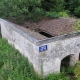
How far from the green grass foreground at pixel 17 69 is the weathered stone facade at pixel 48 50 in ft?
1.10

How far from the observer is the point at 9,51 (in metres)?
13.5

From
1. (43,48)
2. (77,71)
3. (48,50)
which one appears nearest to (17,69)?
(43,48)

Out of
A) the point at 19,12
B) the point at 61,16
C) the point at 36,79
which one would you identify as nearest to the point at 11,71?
the point at 36,79

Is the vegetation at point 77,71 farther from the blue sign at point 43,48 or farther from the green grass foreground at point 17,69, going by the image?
the blue sign at point 43,48

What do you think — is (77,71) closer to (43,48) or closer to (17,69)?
(43,48)

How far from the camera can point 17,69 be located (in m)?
11.5

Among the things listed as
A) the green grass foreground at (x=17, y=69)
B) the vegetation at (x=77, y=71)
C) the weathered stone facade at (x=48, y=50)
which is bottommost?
the vegetation at (x=77, y=71)

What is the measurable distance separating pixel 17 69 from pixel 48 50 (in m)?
2.14

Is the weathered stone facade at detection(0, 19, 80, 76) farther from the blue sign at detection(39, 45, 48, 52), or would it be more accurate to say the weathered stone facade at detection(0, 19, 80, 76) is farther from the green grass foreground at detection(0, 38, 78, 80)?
the green grass foreground at detection(0, 38, 78, 80)

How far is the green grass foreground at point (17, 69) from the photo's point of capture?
11154mm

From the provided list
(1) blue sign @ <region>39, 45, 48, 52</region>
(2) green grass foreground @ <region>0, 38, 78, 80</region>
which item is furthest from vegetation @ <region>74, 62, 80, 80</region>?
(1) blue sign @ <region>39, 45, 48, 52</region>

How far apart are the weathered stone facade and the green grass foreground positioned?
34 cm

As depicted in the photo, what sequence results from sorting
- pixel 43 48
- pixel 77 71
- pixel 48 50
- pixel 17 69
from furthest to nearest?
pixel 77 71 < pixel 17 69 < pixel 48 50 < pixel 43 48

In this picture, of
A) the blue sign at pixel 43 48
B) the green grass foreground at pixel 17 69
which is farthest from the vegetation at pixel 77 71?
the blue sign at pixel 43 48
